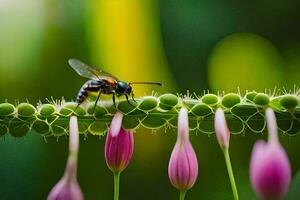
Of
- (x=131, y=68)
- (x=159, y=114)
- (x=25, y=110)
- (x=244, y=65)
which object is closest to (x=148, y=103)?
(x=159, y=114)

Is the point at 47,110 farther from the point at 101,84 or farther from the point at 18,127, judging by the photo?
the point at 101,84

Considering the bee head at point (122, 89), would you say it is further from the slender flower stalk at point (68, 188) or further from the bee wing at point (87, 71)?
the slender flower stalk at point (68, 188)

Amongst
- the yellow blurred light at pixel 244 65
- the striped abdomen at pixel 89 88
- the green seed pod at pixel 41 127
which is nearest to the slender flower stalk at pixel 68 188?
the green seed pod at pixel 41 127

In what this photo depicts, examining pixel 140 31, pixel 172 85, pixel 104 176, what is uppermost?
pixel 140 31

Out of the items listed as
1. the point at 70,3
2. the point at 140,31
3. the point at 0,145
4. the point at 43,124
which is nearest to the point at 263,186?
the point at 43,124

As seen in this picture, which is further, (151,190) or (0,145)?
(151,190)

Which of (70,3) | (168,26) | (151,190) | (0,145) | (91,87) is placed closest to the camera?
(91,87)

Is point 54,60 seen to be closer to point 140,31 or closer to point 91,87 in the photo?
point 140,31

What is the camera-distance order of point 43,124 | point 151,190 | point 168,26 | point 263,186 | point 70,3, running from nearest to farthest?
point 263,186, point 43,124, point 151,190, point 70,3, point 168,26
